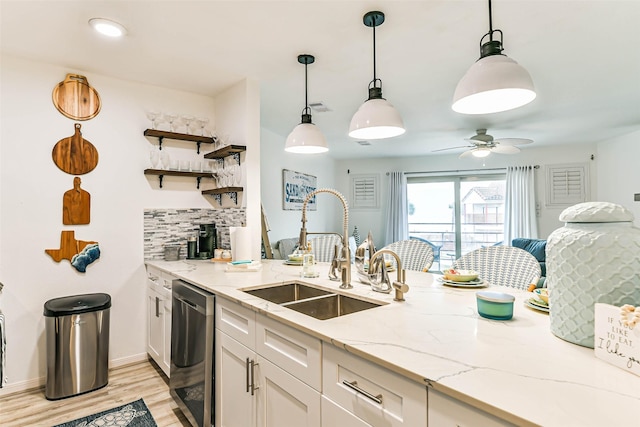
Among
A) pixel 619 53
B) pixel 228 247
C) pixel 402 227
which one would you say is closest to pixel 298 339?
pixel 228 247

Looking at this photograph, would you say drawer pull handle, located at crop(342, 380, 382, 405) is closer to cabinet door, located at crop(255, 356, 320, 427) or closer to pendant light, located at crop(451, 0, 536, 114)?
cabinet door, located at crop(255, 356, 320, 427)

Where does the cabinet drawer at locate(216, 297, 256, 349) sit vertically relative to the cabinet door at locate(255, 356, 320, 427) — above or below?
above

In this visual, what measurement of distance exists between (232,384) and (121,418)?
104 cm

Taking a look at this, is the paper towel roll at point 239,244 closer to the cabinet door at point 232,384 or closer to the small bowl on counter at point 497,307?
the cabinet door at point 232,384

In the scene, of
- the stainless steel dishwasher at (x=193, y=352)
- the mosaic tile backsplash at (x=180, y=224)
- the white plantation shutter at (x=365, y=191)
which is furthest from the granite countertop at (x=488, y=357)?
the white plantation shutter at (x=365, y=191)

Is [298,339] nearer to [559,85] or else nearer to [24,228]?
[24,228]

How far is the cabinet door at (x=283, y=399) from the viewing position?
1171 millimetres

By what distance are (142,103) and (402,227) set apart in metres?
4.87

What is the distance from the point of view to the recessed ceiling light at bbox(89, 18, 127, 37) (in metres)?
1.98

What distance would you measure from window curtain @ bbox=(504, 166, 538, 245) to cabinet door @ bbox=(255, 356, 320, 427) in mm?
5483

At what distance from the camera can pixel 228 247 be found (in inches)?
122

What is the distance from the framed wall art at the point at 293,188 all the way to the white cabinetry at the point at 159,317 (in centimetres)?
236

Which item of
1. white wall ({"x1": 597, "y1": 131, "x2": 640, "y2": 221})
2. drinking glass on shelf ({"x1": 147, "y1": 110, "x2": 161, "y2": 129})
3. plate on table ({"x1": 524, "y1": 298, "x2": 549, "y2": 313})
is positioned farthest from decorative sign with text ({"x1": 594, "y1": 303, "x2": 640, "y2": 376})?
white wall ({"x1": 597, "y1": 131, "x2": 640, "y2": 221})

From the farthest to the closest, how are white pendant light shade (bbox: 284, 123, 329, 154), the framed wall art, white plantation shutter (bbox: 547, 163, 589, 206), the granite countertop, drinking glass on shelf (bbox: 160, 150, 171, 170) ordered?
white plantation shutter (bbox: 547, 163, 589, 206)
the framed wall art
drinking glass on shelf (bbox: 160, 150, 171, 170)
white pendant light shade (bbox: 284, 123, 329, 154)
the granite countertop
